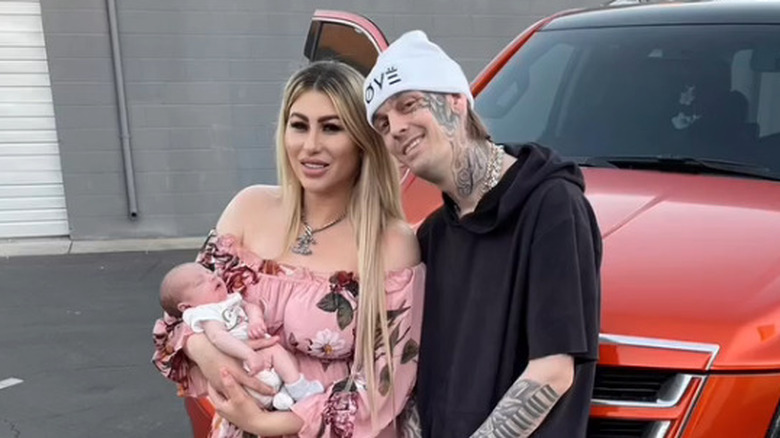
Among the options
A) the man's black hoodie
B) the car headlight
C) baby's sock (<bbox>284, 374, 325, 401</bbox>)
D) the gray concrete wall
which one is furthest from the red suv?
the gray concrete wall

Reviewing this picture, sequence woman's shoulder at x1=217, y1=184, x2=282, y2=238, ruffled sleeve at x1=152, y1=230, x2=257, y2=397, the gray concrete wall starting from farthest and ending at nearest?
1. the gray concrete wall
2. woman's shoulder at x1=217, y1=184, x2=282, y2=238
3. ruffled sleeve at x1=152, y1=230, x2=257, y2=397

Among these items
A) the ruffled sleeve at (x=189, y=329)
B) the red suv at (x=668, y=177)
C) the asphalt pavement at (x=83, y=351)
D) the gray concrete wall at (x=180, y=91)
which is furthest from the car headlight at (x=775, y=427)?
the gray concrete wall at (x=180, y=91)

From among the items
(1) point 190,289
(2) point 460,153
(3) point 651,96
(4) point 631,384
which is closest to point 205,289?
(1) point 190,289

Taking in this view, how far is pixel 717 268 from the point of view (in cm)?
184

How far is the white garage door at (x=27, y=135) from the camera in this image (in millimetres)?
7785

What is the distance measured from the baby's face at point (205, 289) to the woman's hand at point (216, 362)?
3.5 inches

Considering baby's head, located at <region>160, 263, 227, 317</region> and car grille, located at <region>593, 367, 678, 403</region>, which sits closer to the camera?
car grille, located at <region>593, 367, 678, 403</region>

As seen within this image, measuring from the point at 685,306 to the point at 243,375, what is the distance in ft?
3.41

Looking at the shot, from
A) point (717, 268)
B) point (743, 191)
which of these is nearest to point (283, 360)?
point (717, 268)

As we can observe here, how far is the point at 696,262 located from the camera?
1873 mm

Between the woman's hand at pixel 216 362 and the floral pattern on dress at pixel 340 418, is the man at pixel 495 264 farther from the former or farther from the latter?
the woman's hand at pixel 216 362

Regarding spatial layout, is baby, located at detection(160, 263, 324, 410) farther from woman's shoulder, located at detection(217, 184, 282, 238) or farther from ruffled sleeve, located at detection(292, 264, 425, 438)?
woman's shoulder, located at detection(217, 184, 282, 238)

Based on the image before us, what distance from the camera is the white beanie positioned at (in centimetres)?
153

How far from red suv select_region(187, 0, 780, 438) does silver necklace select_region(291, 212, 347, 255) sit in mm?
505
